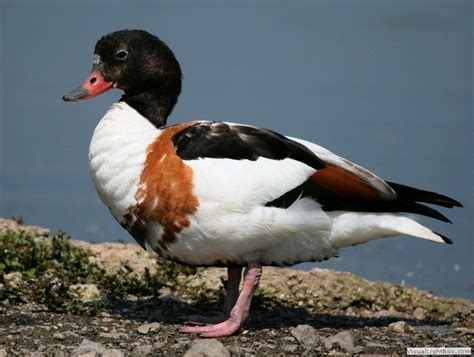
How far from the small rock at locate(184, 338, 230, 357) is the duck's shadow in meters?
1.12

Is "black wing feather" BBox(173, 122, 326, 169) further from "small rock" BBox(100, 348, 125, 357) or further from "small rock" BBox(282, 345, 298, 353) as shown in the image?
"small rock" BBox(100, 348, 125, 357)

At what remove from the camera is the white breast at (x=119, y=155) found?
21.5 ft

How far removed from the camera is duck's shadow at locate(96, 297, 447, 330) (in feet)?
23.7

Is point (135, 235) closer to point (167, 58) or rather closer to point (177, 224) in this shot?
point (177, 224)

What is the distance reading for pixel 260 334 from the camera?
265 inches

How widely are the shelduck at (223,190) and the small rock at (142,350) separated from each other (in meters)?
0.63

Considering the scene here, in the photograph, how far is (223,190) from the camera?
6293 millimetres

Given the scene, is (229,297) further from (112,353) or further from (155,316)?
(112,353)

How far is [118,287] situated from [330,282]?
6.92ft

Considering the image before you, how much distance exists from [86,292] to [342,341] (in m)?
2.51

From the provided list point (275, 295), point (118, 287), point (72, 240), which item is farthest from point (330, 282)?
point (72, 240)

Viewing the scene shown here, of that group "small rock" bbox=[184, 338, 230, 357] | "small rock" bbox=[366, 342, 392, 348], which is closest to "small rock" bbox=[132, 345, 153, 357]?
"small rock" bbox=[184, 338, 230, 357]

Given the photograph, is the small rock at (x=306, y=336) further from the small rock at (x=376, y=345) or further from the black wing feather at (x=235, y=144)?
the black wing feather at (x=235, y=144)

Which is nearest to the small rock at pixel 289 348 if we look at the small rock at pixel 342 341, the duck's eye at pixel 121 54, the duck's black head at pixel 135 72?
the small rock at pixel 342 341
